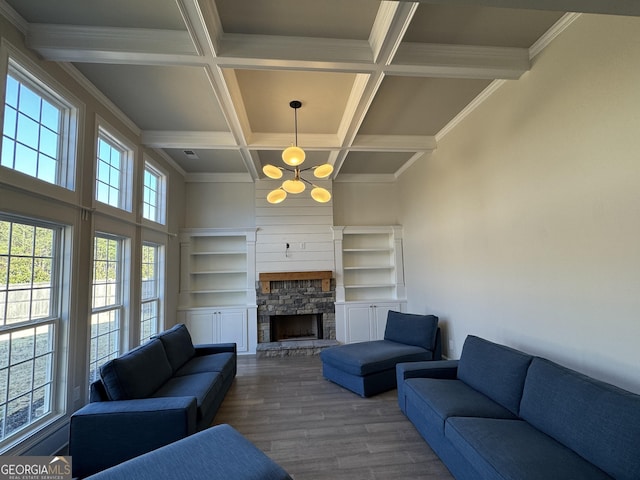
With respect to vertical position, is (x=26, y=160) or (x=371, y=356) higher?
(x=26, y=160)

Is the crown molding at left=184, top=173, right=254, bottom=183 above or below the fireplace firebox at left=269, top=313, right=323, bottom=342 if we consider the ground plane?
above

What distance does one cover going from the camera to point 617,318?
212 centimetres

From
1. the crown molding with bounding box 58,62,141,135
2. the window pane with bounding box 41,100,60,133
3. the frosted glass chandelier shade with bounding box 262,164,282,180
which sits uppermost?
the crown molding with bounding box 58,62,141,135

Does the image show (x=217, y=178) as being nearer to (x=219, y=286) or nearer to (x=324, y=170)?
(x=219, y=286)

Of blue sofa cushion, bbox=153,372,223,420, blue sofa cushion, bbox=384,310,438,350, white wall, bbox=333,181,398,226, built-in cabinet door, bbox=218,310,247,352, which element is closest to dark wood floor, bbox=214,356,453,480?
blue sofa cushion, bbox=153,372,223,420

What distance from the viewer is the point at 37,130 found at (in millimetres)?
2600

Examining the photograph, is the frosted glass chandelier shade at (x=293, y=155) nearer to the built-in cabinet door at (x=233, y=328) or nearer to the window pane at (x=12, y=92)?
the window pane at (x=12, y=92)

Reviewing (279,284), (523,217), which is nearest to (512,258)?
(523,217)

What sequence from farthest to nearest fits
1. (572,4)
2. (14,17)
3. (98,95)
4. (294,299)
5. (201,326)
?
(294,299), (201,326), (98,95), (14,17), (572,4)

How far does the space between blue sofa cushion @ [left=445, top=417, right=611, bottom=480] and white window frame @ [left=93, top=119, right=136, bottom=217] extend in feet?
12.3

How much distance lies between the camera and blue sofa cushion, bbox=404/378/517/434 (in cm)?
227

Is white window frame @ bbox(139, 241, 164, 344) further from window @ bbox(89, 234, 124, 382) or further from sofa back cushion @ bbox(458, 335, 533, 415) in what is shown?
sofa back cushion @ bbox(458, 335, 533, 415)

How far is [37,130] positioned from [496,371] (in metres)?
4.20

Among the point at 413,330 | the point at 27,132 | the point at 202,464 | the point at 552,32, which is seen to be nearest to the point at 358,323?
the point at 413,330
